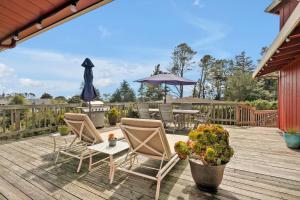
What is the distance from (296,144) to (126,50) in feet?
70.0

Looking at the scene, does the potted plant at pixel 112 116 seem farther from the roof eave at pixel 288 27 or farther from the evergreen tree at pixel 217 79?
the evergreen tree at pixel 217 79

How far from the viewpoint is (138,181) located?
9.45 feet

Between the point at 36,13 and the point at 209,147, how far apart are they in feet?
10.1

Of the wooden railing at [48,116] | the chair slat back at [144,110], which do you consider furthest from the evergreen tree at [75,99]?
the chair slat back at [144,110]

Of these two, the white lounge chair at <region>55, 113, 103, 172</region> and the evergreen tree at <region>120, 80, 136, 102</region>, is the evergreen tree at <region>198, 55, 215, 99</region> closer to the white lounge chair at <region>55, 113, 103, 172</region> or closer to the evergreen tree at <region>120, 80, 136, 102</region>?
the evergreen tree at <region>120, 80, 136, 102</region>

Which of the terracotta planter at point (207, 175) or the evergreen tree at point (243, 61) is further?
the evergreen tree at point (243, 61)

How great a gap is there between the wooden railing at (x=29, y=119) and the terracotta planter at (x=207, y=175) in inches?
207

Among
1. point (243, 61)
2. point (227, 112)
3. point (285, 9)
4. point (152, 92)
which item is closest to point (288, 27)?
point (285, 9)

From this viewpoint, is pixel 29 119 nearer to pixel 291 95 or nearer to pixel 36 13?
pixel 36 13

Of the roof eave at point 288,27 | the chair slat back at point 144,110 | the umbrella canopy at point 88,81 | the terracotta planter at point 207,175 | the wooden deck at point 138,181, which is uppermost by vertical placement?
the roof eave at point 288,27

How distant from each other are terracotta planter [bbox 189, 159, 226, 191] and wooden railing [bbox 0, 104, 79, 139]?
5.26 meters

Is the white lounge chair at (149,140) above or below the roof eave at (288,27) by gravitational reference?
below

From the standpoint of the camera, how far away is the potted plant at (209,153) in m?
2.44

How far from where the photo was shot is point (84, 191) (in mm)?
2566
